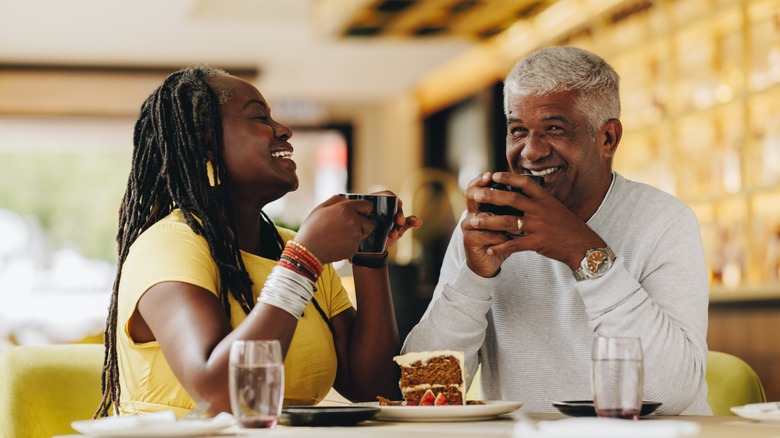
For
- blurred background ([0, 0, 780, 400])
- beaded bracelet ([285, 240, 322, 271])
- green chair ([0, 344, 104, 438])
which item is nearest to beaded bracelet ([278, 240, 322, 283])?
beaded bracelet ([285, 240, 322, 271])

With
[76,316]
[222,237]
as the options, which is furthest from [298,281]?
[76,316]

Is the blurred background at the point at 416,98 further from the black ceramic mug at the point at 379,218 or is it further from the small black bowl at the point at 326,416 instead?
the small black bowl at the point at 326,416

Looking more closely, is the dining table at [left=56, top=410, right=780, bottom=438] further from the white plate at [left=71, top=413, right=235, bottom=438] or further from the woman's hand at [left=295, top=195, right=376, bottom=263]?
the woman's hand at [left=295, top=195, right=376, bottom=263]

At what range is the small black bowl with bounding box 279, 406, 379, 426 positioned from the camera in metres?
1.44

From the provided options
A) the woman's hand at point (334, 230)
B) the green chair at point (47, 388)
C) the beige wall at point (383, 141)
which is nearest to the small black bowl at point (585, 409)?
the woman's hand at point (334, 230)

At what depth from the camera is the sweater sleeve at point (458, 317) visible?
6.27 ft

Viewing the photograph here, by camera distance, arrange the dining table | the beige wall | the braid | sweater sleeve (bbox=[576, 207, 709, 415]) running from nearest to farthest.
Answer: the dining table → sweater sleeve (bbox=[576, 207, 709, 415]) → the braid → the beige wall

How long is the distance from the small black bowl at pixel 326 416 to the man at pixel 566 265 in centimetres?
47

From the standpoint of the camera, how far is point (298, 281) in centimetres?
162

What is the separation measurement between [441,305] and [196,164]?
528mm

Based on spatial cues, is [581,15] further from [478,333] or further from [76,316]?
[76,316]

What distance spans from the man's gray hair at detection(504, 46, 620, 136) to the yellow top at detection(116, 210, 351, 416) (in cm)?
61

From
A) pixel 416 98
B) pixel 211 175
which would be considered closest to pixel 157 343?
pixel 211 175

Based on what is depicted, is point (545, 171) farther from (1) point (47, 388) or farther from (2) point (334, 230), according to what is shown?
(1) point (47, 388)
